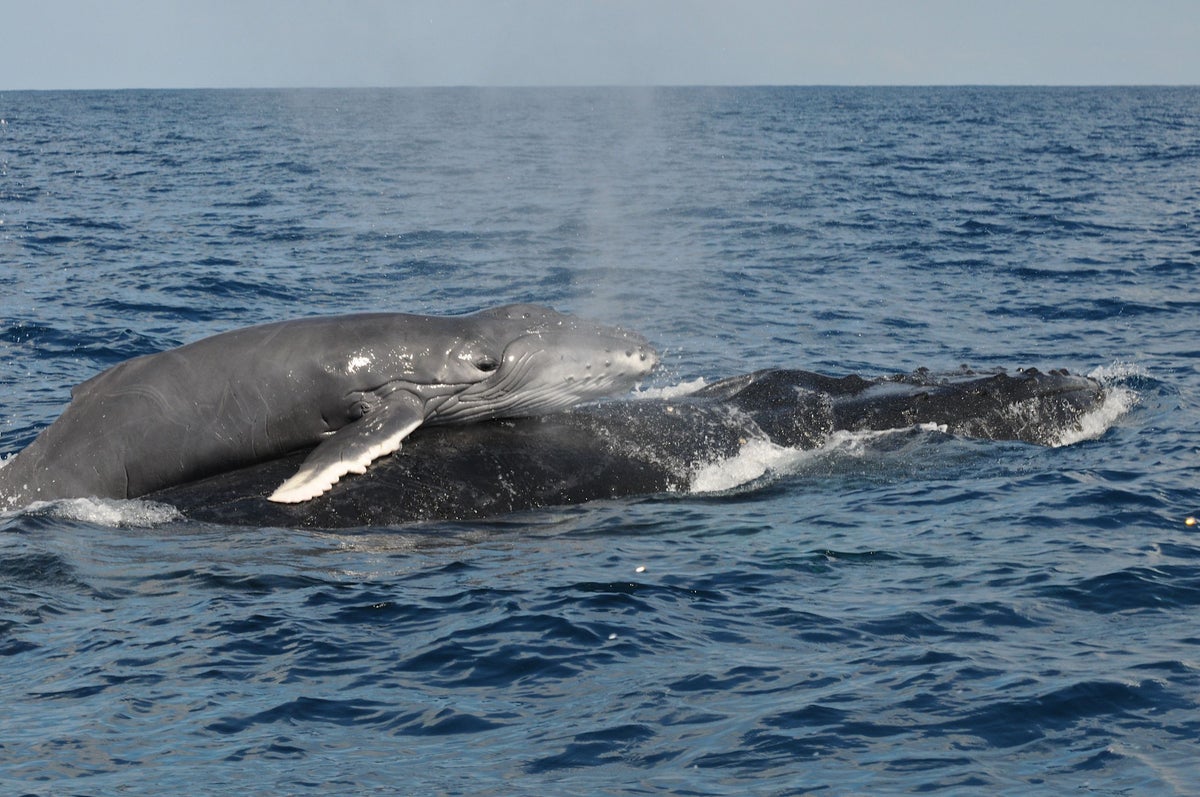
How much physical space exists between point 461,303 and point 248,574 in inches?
621

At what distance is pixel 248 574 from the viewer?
10.7 meters

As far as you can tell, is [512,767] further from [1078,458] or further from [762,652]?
[1078,458]

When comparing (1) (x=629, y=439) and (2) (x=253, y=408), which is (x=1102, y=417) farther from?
(2) (x=253, y=408)

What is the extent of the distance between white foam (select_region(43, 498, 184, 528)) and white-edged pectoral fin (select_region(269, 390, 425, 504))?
2.98ft

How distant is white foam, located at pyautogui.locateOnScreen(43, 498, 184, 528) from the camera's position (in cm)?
1148

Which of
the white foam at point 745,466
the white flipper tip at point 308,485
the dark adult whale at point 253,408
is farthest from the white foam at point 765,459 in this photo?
the white flipper tip at point 308,485

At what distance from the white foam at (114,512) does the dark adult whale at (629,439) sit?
159mm

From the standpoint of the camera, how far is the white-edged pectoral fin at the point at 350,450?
11367mm

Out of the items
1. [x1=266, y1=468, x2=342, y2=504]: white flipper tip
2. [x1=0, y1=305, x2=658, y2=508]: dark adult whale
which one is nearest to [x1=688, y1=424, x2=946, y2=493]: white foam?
[x1=0, y1=305, x2=658, y2=508]: dark adult whale

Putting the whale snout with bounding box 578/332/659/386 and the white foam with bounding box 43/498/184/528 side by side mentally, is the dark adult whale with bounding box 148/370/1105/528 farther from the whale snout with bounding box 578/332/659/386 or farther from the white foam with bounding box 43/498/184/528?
the whale snout with bounding box 578/332/659/386

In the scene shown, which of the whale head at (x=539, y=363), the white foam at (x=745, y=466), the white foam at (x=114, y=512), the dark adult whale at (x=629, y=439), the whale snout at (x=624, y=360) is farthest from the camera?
the white foam at (x=745, y=466)

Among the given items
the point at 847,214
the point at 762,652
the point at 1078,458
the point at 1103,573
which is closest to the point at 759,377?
the point at 1078,458

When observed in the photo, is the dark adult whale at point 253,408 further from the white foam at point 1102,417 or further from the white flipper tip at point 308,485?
the white foam at point 1102,417

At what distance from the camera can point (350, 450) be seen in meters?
11.4
